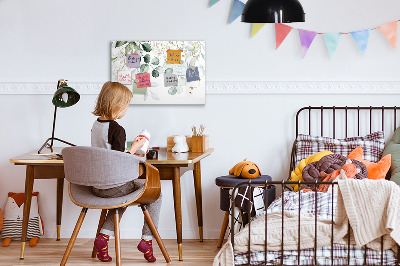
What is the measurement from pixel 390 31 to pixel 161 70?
1.63 meters

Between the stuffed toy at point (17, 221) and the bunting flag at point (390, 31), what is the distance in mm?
2739

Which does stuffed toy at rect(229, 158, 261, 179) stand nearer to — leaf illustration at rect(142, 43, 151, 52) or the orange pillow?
the orange pillow

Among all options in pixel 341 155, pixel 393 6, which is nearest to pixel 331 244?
pixel 341 155

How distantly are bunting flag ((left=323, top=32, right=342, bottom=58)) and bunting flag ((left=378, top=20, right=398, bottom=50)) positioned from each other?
31cm

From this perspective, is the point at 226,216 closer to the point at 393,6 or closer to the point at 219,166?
the point at 219,166

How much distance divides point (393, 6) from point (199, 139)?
1661 mm

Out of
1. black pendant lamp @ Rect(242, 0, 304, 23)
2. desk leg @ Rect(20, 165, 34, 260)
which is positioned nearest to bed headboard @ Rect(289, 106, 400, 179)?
black pendant lamp @ Rect(242, 0, 304, 23)

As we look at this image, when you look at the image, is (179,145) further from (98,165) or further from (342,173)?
(342,173)

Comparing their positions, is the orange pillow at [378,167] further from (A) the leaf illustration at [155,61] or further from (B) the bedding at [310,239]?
(A) the leaf illustration at [155,61]

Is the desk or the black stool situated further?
the black stool

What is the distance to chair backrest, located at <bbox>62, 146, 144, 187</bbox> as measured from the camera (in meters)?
3.19

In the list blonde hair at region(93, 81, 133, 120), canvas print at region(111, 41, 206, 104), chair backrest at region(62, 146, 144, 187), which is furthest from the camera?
canvas print at region(111, 41, 206, 104)

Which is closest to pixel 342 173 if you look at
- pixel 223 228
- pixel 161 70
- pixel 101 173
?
pixel 223 228

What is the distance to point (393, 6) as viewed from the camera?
4246mm
